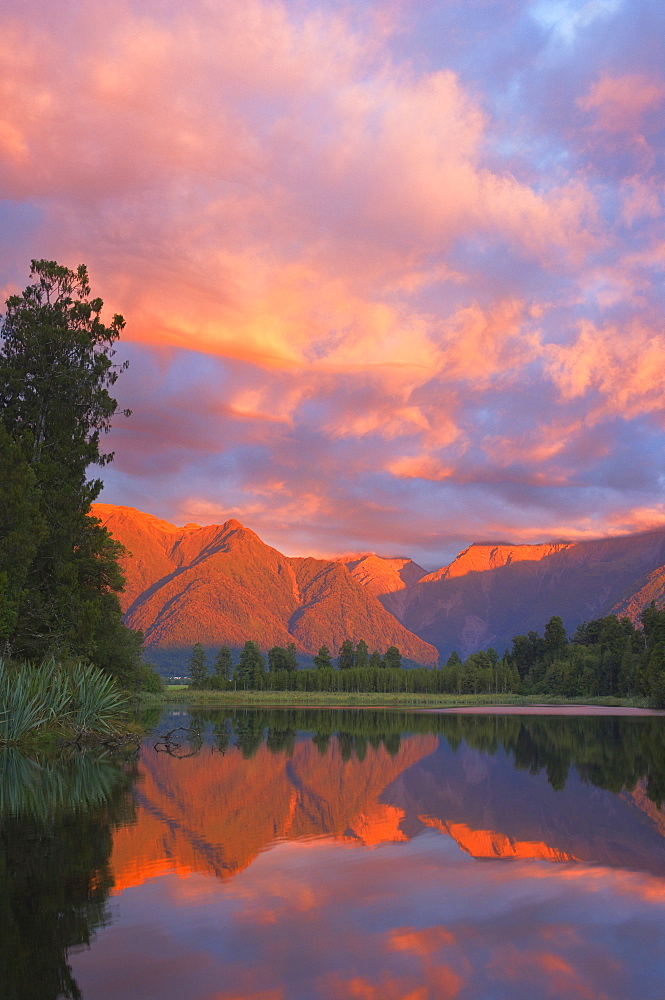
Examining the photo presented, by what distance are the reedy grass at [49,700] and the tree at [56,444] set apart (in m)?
2.50

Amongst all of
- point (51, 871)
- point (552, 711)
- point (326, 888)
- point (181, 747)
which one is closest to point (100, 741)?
point (181, 747)

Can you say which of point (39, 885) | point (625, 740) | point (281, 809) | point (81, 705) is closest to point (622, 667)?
point (625, 740)

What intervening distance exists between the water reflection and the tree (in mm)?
16796

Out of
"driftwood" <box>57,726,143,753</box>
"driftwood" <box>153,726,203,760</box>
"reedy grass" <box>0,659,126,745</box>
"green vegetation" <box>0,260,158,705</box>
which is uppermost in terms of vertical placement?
"green vegetation" <box>0,260,158,705</box>

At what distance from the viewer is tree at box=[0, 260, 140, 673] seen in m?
45.4

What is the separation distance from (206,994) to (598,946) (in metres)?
6.05

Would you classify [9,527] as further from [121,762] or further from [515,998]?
[515,998]

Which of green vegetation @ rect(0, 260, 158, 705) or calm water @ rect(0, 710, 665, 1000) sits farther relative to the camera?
green vegetation @ rect(0, 260, 158, 705)

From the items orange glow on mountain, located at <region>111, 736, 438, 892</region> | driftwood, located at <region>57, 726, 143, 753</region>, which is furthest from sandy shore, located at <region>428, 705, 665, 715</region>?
orange glow on mountain, located at <region>111, 736, 438, 892</region>

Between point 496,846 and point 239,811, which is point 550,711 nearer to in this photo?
point 239,811

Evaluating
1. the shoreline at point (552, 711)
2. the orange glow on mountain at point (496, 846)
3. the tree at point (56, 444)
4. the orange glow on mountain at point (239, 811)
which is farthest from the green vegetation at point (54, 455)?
the shoreline at point (552, 711)

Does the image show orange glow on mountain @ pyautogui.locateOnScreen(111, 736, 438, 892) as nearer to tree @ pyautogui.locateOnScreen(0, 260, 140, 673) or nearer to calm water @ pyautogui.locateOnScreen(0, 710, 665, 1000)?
calm water @ pyautogui.locateOnScreen(0, 710, 665, 1000)

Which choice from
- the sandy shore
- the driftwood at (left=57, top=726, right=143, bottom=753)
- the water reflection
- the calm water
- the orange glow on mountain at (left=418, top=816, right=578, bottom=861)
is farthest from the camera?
the sandy shore

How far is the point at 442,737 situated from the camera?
2399 inches
